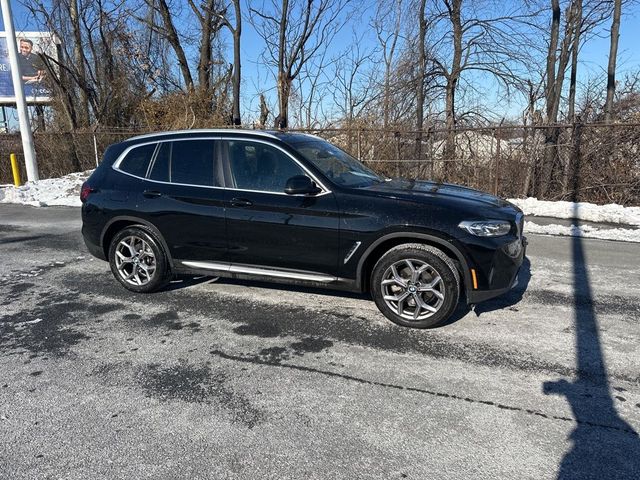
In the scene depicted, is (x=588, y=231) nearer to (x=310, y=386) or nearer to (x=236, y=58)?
(x=310, y=386)

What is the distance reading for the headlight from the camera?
415cm

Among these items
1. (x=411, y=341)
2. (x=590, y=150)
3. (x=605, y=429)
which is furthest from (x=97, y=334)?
(x=590, y=150)

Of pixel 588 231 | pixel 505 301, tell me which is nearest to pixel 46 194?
pixel 505 301

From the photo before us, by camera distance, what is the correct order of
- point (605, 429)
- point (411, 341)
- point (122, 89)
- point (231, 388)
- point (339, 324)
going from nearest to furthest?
point (605, 429)
point (231, 388)
point (411, 341)
point (339, 324)
point (122, 89)

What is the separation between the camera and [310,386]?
340 centimetres

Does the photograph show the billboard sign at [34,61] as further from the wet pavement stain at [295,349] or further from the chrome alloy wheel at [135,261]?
the wet pavement stain at [295,349]

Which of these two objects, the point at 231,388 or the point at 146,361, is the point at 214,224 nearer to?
the point at 146,361

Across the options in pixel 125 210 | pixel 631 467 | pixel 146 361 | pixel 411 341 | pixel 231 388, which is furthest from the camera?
pixel 125 210

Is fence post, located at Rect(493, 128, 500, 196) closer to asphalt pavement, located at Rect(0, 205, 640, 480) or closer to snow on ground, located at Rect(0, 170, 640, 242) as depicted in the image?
snow on ground, located at Rect(0, 170, 640, 242)

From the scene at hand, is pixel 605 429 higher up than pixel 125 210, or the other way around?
pixel 125 210

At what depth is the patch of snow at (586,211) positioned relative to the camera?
9.66m

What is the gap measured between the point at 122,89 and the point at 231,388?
22781 millimetres

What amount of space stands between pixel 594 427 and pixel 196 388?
263 centimetres

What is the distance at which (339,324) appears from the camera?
14.8 ft
